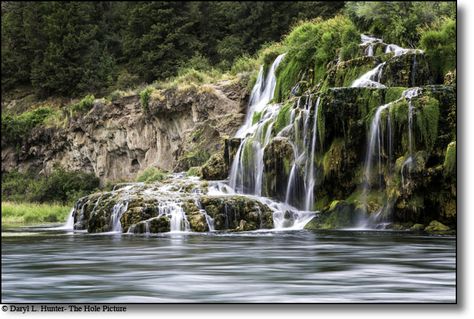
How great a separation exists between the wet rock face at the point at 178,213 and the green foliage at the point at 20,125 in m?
26.2

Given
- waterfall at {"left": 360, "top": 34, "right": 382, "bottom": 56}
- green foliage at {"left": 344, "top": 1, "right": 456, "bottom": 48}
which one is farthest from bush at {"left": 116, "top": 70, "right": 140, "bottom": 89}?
waterfall at {"left": 360, "top": 34, "right": 382, "bottom": 56}

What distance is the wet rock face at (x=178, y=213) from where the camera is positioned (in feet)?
65.2

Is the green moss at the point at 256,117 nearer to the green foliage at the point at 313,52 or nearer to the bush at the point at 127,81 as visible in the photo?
the green foliage at the point at 313,52

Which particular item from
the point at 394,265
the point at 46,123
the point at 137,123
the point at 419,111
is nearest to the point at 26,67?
the point at 46,123

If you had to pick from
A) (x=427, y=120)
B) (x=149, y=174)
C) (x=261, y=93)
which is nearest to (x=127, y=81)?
(x=149, y=174)

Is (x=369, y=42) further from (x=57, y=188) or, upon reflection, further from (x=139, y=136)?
(x=57, y=188)

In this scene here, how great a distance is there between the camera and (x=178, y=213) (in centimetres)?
2017

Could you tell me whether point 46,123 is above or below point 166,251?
above

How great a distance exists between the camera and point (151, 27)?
47.4 meters

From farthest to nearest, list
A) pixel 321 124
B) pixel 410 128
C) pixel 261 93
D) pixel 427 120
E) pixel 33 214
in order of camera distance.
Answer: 1. pixel 33 214
2. pixel 261 93
3. pixel 321 124
4. pixel 410 128
5. pixel 427 120

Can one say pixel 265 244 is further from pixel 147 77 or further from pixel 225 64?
pixel 147 77

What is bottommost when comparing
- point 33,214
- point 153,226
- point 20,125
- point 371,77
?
point 33,214

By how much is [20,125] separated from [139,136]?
9155 mm

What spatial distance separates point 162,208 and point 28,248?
19.9ft
